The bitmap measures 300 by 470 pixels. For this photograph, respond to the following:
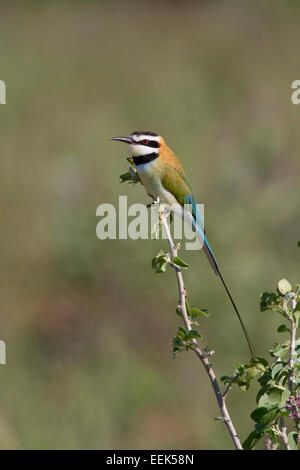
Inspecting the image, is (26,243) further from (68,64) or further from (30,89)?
(68,64)

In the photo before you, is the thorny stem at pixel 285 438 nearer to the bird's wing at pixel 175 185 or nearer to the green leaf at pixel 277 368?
the green leaf at pixel 277 368

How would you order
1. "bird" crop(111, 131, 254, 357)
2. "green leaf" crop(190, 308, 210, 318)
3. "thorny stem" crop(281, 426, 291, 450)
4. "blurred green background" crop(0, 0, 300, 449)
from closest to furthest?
"thorny stem" crop(281, 426, 291, 450), "green leaf" crop(190, 308, 210, 318), "bird" crop(111, 131, 254, 357), "blurred green background" crop(0, 0, 300, 449)

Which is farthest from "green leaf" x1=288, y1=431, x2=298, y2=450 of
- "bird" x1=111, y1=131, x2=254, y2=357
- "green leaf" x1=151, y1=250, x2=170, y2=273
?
"bird" x1=111, y1=131, x2=254, y2=357

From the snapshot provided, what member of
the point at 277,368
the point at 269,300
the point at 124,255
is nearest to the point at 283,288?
the point at 269,300

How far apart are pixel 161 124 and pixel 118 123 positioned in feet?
1.30

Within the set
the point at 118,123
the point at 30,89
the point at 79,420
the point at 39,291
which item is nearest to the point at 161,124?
the point at 118,123

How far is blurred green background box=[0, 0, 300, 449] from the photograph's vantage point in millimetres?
3156

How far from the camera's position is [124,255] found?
4105 millimetres

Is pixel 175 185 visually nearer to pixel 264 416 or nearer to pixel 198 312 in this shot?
pixel 198 312

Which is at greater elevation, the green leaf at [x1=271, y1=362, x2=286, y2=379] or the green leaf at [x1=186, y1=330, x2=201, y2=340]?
the green leaf at [x1=186, y1=330, x2=201, y2=340]

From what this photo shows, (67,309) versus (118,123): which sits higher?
(118,123)

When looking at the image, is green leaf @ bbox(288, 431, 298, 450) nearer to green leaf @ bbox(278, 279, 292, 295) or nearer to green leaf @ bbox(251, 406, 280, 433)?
green leaf @ bbox(251, 406, 280, 433)
